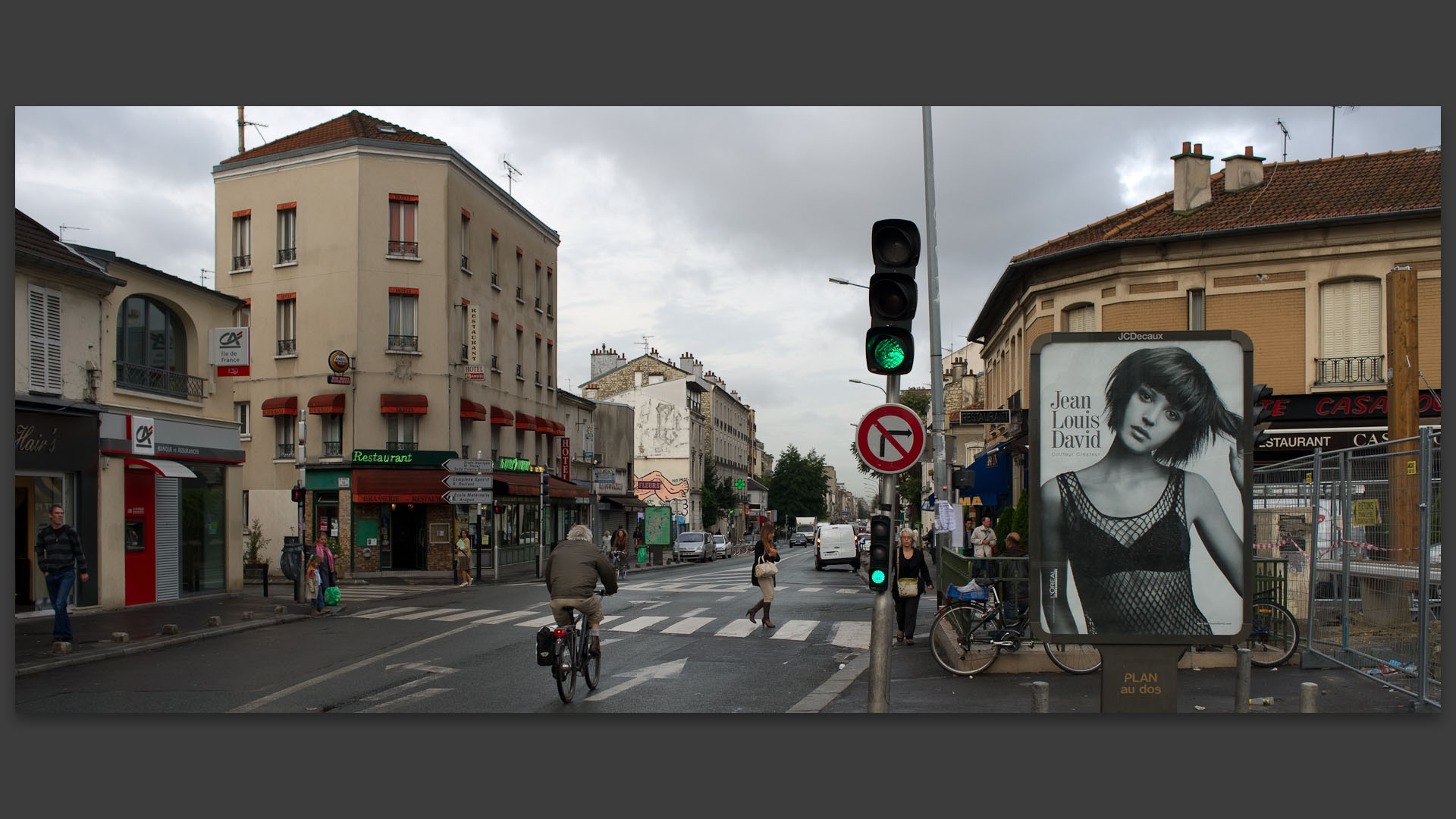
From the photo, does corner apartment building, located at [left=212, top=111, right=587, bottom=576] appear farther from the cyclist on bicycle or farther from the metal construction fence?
the metal construction fence

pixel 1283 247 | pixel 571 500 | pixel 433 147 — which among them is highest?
pixel 433 147

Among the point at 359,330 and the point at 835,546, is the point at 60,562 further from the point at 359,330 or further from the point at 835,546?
the point at 835,546

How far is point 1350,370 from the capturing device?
922 inches

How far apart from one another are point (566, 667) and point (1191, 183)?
22.1m

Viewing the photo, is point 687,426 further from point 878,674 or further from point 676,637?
point 878,674

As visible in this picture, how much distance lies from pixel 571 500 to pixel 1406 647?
43.1m

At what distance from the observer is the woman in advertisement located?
7844 mm

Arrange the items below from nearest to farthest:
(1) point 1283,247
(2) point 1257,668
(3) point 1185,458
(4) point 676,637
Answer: (3) point 1185,458, (2) point 1257,668, (4) point 676,637, (1) point 1283,247

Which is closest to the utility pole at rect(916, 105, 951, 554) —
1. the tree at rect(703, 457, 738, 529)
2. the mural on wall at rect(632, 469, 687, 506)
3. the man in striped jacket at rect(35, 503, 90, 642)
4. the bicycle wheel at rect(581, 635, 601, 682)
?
the bicycle wheel at rect(581, 635, 601, 682)

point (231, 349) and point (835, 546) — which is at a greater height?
point (231, 349)

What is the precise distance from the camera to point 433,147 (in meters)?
36.5

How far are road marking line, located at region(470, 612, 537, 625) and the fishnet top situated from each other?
12280mm

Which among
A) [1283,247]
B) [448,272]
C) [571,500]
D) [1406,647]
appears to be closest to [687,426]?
[571,500]

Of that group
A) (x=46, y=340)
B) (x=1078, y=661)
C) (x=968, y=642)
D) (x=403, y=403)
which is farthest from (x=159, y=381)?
(x=1078, y=661)
